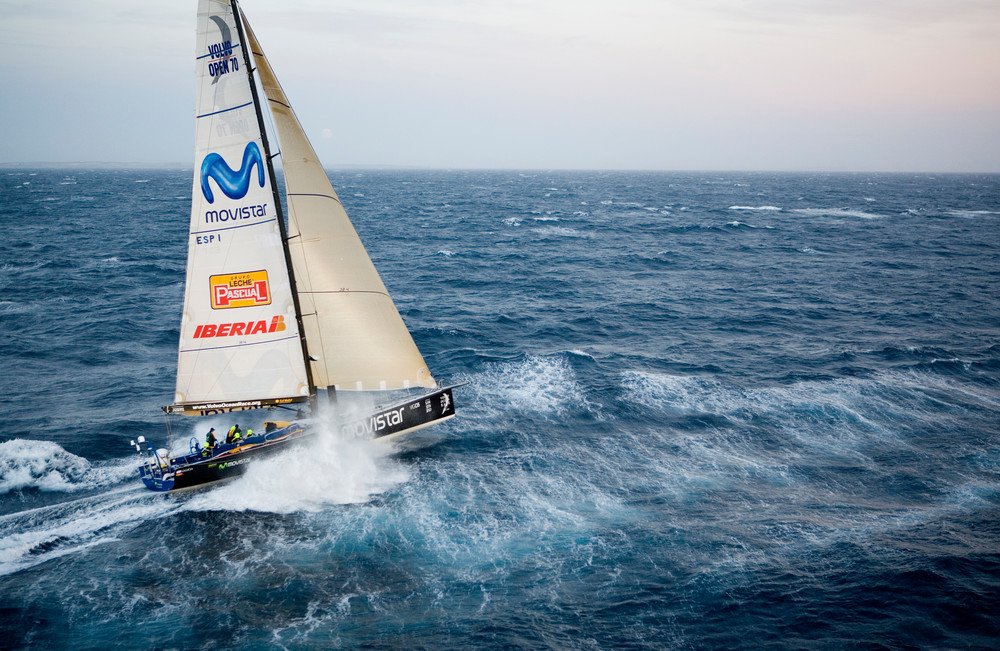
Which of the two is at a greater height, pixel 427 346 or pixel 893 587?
pixel 427 346

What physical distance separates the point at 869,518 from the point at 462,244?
57557mm

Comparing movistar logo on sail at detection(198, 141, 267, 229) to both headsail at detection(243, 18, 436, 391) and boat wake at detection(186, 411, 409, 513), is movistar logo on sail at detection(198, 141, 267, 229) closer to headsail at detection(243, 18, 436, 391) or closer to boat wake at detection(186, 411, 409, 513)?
headsail at detection(243, 18, 436, 391)

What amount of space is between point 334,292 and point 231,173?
4.96 meters

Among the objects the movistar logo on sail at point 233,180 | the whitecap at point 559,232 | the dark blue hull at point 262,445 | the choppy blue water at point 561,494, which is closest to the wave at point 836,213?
the whitecap at point 559,232

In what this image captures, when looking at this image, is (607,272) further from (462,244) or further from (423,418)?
(423,418)

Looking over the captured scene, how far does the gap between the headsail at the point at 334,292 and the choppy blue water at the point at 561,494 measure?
3.08 m

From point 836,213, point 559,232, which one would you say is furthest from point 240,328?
point 836,213

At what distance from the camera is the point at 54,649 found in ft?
45.5

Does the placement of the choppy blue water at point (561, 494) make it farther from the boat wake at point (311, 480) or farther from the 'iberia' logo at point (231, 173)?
the 'iberia' logo at point (231, 173)

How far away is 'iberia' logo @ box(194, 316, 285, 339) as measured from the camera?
20328mm

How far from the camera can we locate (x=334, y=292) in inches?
826

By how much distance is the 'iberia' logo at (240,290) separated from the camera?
19781mm

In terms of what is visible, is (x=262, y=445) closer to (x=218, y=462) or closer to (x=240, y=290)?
(x=218, y=462)

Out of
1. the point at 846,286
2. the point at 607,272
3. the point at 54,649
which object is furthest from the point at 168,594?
the point at 846,286
